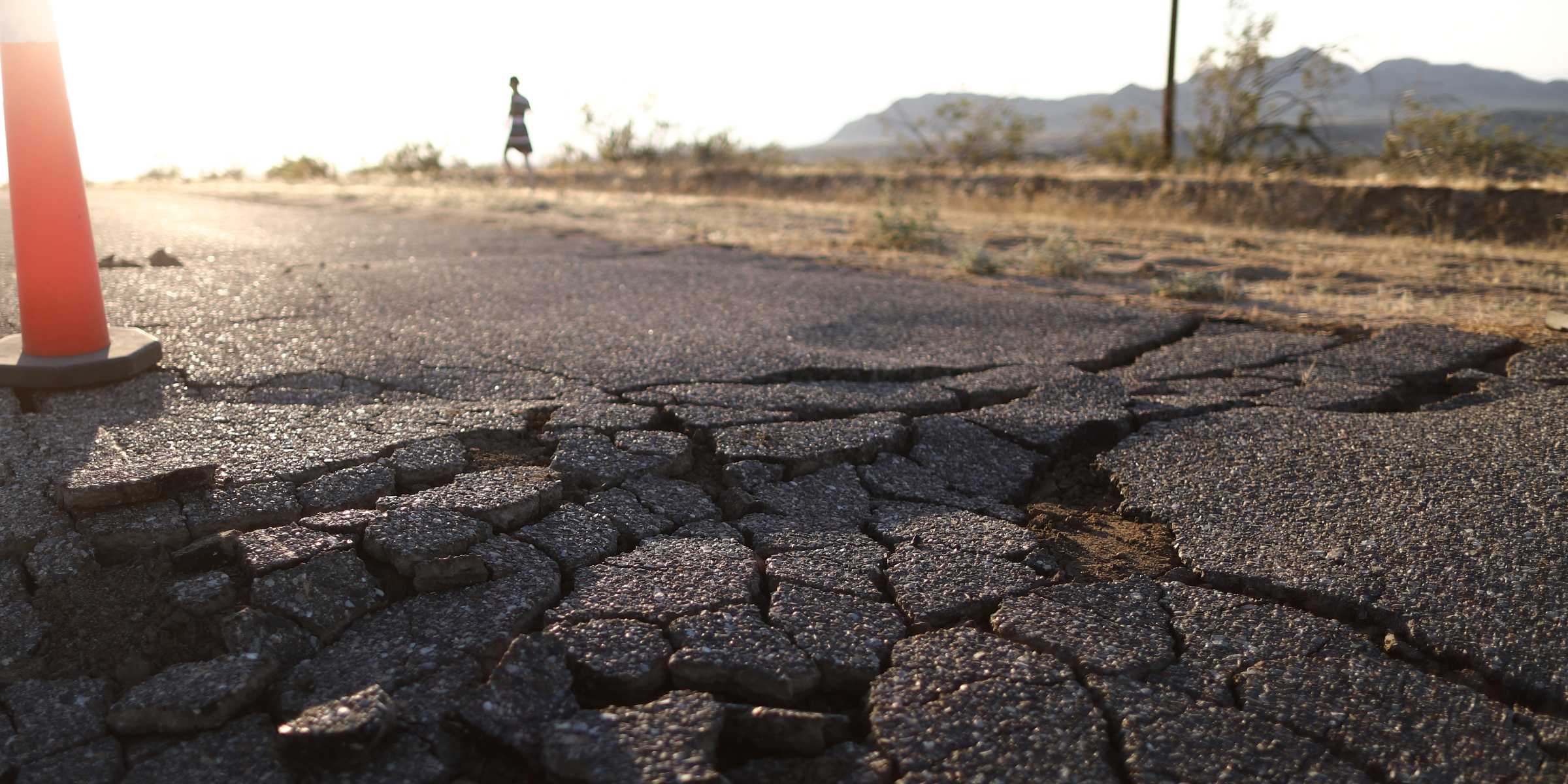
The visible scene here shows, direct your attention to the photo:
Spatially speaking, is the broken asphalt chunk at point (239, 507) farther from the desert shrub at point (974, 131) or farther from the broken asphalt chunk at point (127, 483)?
the desert shrub at point (974, 131)

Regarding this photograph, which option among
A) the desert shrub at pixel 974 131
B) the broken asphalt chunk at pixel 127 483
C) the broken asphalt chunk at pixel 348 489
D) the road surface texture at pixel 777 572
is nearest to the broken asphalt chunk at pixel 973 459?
the road surface texture at pixel 777 572

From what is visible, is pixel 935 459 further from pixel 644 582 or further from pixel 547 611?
pixel 547 611

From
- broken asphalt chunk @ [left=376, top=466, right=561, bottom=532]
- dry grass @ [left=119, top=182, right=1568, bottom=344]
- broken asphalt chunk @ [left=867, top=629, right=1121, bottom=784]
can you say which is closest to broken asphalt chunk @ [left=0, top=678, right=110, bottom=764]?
broken asphalt chunk @ [left=376, top=466, right=561, bottom=532]

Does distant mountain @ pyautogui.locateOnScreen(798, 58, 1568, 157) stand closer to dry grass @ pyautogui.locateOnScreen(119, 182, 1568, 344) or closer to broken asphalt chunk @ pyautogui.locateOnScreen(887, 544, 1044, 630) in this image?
dry grass @ pyautogui.locateOnScreen(119, 182, 1568, 344)

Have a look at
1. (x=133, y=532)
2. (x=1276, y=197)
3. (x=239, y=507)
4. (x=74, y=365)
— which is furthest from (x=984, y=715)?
(x=1276, y=197)

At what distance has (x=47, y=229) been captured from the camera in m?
2.86

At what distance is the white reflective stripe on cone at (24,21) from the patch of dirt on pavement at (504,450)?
1823mm

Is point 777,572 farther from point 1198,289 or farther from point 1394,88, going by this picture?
point 1394,88

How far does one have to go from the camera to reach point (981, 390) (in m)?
3.21

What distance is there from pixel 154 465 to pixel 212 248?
5295 millimetres

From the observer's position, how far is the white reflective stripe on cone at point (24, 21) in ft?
8.81

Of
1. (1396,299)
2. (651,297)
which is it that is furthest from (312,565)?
(1396,299)

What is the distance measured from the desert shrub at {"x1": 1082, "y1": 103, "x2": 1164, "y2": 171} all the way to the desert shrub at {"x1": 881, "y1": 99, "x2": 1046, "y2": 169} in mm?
942

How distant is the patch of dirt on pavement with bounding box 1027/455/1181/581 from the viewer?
6.82 ft
